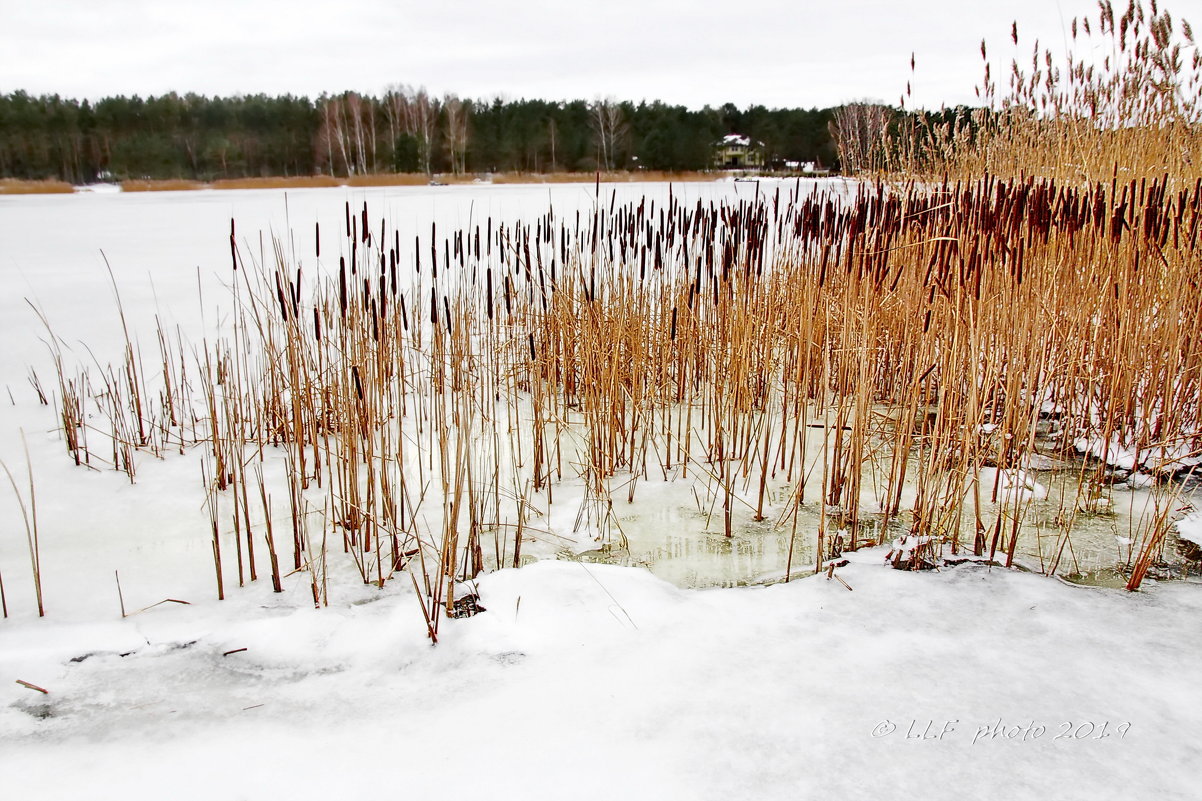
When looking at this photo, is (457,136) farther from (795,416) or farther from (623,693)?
(623,693)

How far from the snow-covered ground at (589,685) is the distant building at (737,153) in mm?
38694

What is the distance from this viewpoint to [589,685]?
1327 millimetres

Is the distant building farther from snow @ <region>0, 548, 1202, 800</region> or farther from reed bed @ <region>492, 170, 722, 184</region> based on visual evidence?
snow @ <region>0, 548, 1202, 800</region>

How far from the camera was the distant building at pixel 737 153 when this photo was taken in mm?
38688

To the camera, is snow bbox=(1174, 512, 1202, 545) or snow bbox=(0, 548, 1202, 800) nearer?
snow bbox=(0, 548, 1202, 800)

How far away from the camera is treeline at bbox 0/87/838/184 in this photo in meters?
37.6

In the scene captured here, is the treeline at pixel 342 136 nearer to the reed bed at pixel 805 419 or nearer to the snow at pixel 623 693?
A: the reed bed at pixel 805 419

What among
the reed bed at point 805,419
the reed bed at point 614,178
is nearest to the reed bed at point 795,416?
the reed bed at point 805,419

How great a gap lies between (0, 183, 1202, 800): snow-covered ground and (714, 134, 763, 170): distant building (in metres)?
38.7

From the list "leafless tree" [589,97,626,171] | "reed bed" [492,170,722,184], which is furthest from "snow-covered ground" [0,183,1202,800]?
"leafless tree" [589,97,626,171]

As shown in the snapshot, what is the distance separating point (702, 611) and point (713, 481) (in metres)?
0.86

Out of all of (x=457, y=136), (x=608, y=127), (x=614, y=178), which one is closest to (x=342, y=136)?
(x=457, y=136)

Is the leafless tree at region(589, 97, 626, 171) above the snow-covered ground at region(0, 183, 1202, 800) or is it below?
above

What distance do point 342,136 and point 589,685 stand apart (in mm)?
40813
